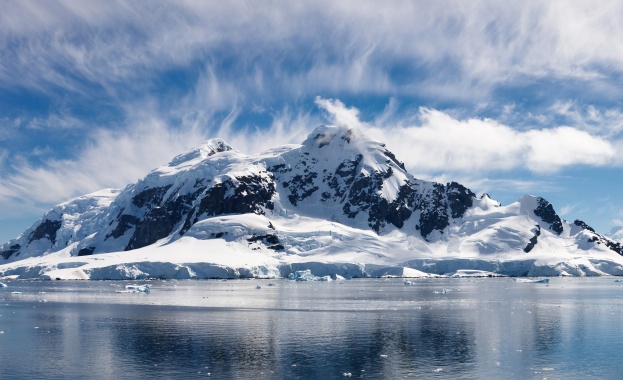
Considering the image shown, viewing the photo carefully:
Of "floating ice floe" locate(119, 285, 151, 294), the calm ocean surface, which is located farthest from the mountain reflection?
"floating ice floe" locate(119, 285, 151, 294)

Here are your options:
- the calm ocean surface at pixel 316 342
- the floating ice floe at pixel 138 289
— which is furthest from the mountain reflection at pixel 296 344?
the floating ice floe at pixel 138 289

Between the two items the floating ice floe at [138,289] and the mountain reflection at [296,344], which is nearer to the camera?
the mountain reflection at [296,344]

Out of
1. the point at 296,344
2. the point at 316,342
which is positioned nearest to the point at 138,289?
the point at 316,342

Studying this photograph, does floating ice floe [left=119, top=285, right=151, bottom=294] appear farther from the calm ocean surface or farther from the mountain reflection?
the mountain reflection

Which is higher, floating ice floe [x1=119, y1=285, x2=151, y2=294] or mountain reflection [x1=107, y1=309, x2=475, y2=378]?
floating ice floe [x1=119, y1=285, x2=151, y2=294]

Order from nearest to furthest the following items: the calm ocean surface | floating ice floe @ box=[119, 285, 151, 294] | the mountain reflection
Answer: the calm ocean surface
the mountain reflection
floating ice floe @ box=[119, 285, 151, 294]

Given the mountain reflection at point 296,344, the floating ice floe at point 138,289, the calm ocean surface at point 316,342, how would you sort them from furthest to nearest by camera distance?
the floating ice floe at point 138,289, the mountain reflection at point 296,344, the calm ocean surface at point 316,342

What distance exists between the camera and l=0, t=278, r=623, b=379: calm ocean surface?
1558 inches

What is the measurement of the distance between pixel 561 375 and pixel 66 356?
33.8 metres

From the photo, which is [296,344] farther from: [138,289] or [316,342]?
[138,289]

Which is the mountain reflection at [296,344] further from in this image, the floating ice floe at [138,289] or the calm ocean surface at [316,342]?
the floating ice floe at [138,289]

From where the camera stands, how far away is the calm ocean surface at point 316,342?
39562 mm

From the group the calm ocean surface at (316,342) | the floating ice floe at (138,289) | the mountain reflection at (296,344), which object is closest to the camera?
the calm ocean surface at (316,342)

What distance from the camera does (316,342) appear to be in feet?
169
